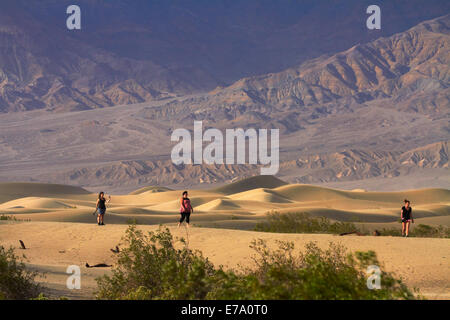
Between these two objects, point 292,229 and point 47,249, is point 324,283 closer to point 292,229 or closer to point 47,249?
point 47,249

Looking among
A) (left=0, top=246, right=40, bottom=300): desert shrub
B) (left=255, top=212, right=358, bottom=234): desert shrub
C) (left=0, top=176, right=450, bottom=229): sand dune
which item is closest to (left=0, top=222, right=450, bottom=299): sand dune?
(left=0, top=246, right=40, bottom=300): desert shrub

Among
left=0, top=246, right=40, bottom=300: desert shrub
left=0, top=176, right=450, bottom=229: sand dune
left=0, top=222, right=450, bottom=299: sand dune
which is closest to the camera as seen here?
left=0, top=246, right=40, bottom=300: desert shrub

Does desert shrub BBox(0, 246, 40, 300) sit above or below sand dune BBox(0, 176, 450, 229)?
below

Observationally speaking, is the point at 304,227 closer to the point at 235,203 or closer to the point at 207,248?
the point at 207,248

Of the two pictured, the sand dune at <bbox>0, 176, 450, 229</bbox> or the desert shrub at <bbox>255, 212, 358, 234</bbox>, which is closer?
the desert shrub at <bbox>255, 212, 358, 234</bbox>

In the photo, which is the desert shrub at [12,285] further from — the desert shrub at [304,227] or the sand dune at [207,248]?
the desert shrub at [304,227]

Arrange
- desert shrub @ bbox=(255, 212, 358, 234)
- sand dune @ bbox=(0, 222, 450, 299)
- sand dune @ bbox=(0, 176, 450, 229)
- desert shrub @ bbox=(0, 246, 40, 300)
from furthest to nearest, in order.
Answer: sand dune @ bbox=(0, 176, 450, 229), desert shrub @ bbox=(255, 212, 358, 234), sand dune @ bbox=(0, 222, 450, 299), desert shrub @ bbox=(0, 246, 40, 300)

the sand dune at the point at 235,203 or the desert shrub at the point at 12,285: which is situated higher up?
the sand dune at the point at 235,203

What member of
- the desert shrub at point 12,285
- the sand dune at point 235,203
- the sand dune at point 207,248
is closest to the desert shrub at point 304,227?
the sand dune at point 235,203

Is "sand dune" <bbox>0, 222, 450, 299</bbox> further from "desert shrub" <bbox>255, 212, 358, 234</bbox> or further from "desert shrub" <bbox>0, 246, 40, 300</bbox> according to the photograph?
"desert shrub" <bbox>255, 212, 358, 234</bbox>

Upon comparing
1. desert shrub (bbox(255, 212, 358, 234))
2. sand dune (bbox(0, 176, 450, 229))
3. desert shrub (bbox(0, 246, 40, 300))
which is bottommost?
desert shrub (bbox(0, 246, 40, 300))

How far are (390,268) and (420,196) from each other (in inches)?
3161

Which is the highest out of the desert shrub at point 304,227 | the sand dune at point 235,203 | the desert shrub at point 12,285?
the sand dune at point 235,203
